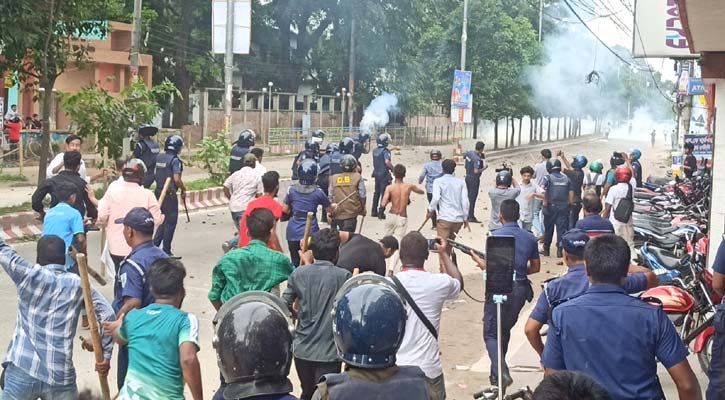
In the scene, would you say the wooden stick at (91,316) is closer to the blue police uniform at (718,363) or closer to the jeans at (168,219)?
the blue police uniform at (718,363)

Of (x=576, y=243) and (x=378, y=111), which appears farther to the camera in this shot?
(x=378, y=111)

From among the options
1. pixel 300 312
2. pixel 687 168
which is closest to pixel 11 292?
pixel 300 312

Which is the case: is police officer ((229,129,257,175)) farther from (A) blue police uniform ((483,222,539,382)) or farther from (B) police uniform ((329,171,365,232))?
(A) blue police uniform ((483,222,539,382))

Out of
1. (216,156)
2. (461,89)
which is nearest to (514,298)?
(216,156)

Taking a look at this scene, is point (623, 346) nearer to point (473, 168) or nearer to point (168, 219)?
point (168, 219)

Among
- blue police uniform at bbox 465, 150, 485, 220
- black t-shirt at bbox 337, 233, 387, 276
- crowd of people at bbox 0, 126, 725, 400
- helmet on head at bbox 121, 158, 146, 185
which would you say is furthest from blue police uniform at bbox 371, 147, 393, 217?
black t-shirt at bbox 337, 233, 387, 276

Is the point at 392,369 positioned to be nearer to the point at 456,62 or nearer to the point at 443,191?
the point at 443,191

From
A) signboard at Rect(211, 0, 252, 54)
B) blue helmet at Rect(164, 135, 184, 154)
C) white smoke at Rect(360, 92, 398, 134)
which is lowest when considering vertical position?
blue helmet at Rect(164, 135, 184, 154)

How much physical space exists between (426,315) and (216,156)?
18.3m

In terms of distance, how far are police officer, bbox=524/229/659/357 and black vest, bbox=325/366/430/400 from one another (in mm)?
2256

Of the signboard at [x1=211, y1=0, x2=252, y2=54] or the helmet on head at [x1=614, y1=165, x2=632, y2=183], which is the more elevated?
the signboard at [x1=211, y1=0, x2=252, y2=54]

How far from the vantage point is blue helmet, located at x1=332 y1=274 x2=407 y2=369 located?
9.86ft

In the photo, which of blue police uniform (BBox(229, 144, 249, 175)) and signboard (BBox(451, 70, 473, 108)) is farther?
signboard (BBox(451, 70, 473, 108))

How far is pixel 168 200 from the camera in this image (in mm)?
12391
